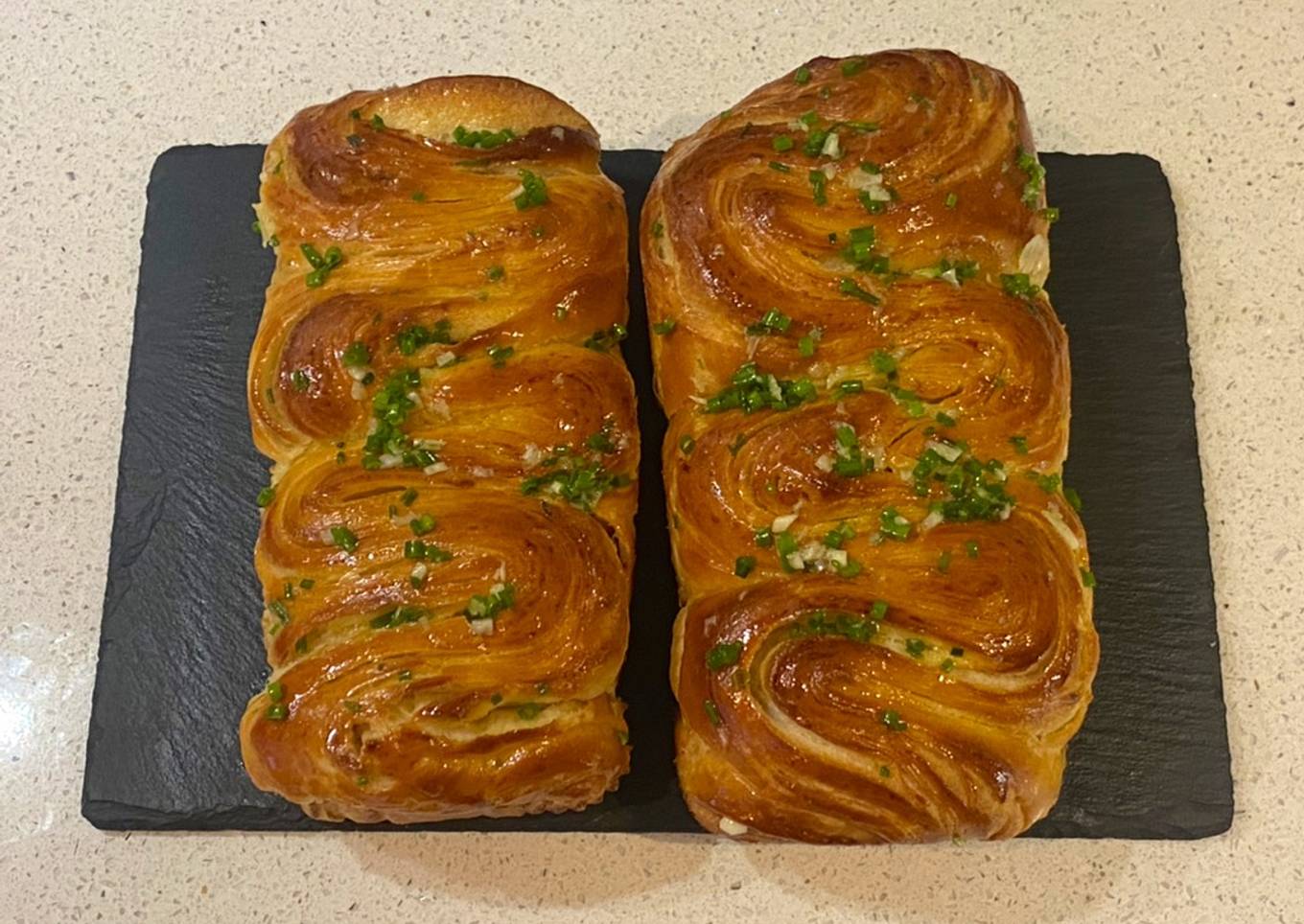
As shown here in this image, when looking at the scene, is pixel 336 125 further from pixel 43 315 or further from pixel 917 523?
pixel 917 523

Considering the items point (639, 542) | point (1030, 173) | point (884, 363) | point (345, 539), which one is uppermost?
point (1030, 173)

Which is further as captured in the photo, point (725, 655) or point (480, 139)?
point (480, 139)

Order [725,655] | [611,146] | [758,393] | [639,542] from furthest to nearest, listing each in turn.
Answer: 1. [611,146]
2. [639,542]
3. [758,393]
4. [725,655]

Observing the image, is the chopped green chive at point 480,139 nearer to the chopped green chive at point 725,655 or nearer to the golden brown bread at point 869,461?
the golden brown bread at point 869,461

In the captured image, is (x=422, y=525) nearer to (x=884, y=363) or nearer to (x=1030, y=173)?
(x=884, y=363)

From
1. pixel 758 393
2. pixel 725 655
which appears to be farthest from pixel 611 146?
pixel 725 655

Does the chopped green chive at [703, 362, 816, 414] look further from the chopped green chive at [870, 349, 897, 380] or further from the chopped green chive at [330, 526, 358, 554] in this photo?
the chopped green chive at [330, 526, 358, 554]

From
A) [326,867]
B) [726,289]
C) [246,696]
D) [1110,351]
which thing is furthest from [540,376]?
[1110,351]

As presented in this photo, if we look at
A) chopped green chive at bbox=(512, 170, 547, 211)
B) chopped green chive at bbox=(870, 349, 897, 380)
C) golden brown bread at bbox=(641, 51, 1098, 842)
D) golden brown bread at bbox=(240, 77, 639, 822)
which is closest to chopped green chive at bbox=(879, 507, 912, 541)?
golden brown bread at bbox=(641, 51, 1098, 842)

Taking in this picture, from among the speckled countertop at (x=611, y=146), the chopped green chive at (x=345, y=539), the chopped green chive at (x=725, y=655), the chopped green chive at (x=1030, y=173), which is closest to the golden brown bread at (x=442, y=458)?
the chopped green chive at (x=345, y=539)
